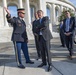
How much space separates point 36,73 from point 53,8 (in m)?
61.0

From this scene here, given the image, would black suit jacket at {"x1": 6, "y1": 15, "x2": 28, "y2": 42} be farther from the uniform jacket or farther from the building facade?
the building facade

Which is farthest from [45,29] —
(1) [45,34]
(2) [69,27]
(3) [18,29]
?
(2) [69,27]

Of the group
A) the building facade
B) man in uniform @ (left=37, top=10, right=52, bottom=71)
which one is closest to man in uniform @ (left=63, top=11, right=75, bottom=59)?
man in uniform @ (left=37, top=10, right=52, bottom=71)

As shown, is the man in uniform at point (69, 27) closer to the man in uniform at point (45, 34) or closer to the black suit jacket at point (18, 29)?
the man in uniform at point (45, 34)

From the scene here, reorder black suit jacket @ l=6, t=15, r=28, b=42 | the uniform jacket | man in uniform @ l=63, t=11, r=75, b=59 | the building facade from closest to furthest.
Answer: the uniform jacket
black suit jacket @ l=6, t=15, r=28, b=42
man in uniform @ l=63, t=11, r=75, b=59
the building facade

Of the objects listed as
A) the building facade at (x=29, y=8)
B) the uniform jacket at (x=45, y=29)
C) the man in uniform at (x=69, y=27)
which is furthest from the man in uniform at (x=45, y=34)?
the building facade at (x=29, y=8)

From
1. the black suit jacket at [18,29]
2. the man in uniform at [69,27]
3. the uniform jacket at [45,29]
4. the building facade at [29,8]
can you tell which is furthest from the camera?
the building facade at [29,8]

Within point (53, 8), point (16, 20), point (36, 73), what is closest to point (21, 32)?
point (16, 20)

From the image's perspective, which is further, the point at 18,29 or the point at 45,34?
the point at 18,29

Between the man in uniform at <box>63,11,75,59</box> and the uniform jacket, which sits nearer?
the uniform jacket

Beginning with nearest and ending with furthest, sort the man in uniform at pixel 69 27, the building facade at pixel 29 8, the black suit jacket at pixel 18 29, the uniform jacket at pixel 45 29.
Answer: the uniform jacket at pixel 45 29 → the black suit jacket at pixel 18 29 → the man in uniform at pixel 69 27 → the building facade at pixel 29 8

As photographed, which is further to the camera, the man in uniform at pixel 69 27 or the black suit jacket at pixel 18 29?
the man in uniform at pixel 69 27

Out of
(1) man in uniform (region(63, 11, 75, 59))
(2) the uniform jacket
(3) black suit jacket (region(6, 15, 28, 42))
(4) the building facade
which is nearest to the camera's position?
(2) the uniform jacket

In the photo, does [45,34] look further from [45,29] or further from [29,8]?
[29,8]
